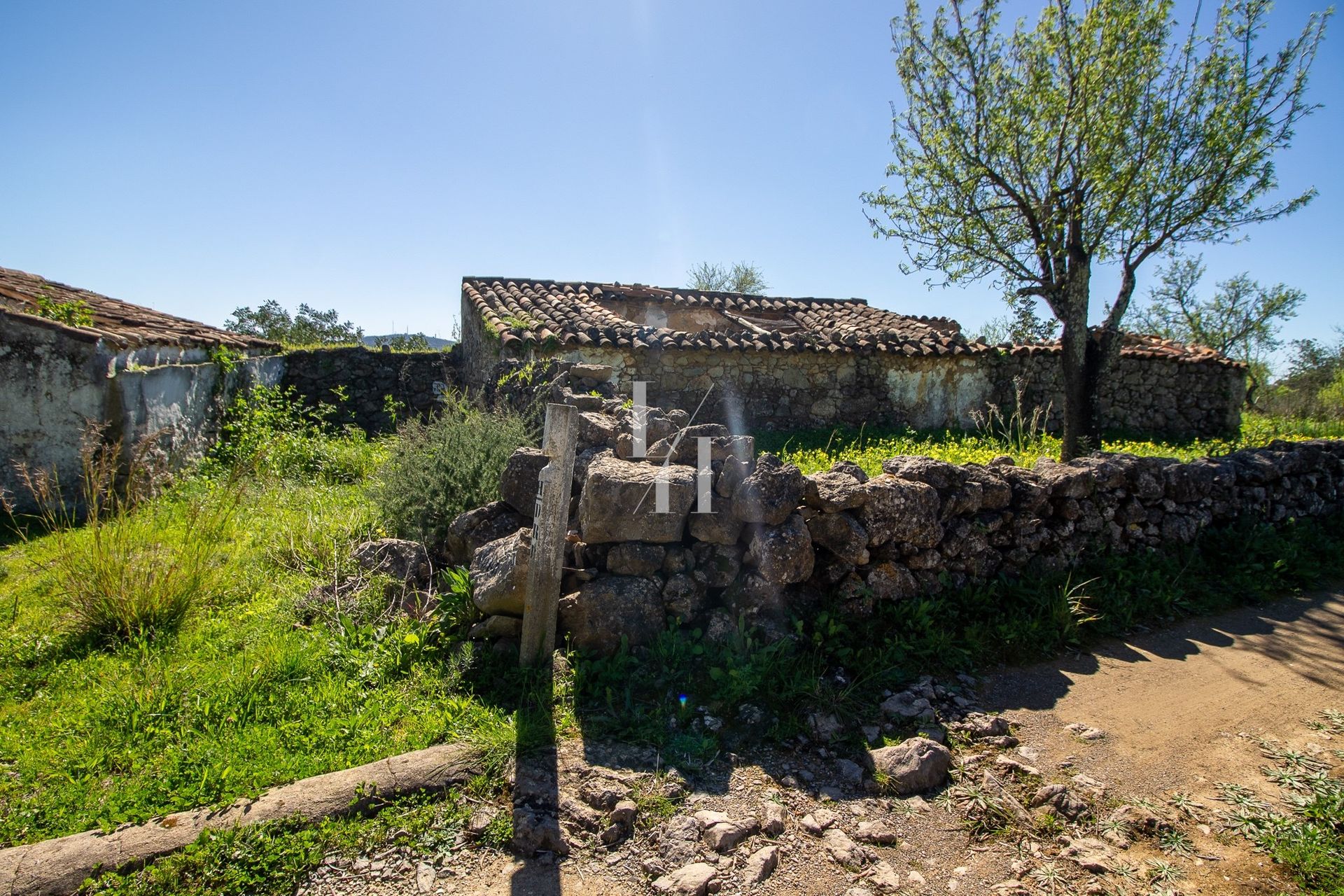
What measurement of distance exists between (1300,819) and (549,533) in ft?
13.2

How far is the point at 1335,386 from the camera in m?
21.0

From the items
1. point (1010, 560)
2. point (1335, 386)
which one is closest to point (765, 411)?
point (1010, 560)

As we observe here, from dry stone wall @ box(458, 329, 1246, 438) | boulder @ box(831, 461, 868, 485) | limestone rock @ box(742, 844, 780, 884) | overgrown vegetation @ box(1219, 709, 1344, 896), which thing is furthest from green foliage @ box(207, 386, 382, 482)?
overgrown vegetation @ box(1219, 709, 1344, 896)

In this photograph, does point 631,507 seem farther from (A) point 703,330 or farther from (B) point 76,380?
(A) point 703,330

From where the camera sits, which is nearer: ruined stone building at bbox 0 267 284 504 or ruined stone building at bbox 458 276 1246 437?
ruined stone building at bbox 0 267 284 504

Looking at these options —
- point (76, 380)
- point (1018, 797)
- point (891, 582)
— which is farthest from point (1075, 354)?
point (76, 380)

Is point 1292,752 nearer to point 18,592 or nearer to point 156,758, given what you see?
point 156,758

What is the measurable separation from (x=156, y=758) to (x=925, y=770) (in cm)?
382

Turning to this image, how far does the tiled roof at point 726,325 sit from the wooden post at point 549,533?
18.3 feet

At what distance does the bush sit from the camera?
17.9 feet

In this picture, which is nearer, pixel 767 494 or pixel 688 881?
pixel 688 881

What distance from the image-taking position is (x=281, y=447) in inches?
357

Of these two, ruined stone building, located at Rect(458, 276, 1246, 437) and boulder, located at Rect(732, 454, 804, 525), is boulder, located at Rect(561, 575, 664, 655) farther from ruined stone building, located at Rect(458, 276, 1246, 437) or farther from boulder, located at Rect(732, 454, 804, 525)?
ruined stone building, located at Rect(458, 276, 1246, 437)

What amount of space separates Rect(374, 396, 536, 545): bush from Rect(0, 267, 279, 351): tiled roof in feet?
14.0
